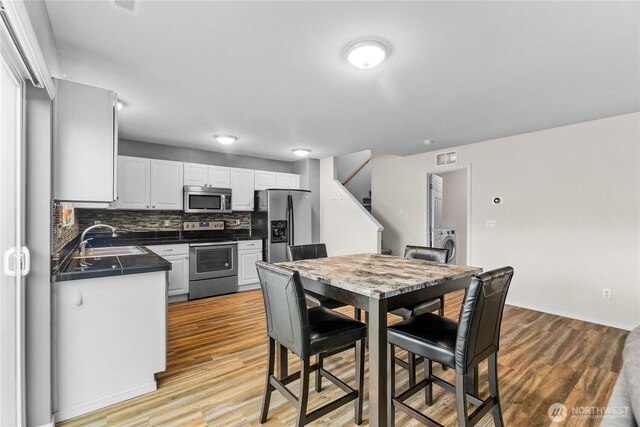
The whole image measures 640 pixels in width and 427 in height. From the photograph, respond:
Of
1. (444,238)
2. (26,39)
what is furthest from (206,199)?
(444,238)

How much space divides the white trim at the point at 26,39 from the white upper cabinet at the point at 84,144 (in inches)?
12.0

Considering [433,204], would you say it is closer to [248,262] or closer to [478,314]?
[248,262]

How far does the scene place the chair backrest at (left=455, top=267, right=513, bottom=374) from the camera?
1.40m

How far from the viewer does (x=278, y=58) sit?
84.1 inches

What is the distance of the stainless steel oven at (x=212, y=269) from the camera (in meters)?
4.33

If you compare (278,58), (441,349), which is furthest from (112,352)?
(278,58)

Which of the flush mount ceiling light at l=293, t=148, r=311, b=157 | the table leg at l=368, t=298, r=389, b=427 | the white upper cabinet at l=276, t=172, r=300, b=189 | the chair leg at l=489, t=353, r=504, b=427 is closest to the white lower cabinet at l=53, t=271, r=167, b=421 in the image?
the table leg at l=368, t=298, r=389, b=427

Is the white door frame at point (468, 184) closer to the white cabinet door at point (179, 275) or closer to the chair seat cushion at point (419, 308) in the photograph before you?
the chair seat cushion at point (419, 308)

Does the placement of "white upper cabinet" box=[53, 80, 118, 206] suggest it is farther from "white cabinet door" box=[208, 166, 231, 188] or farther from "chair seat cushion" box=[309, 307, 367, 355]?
"white cabinet door" box=[208, 166, 231, 188]

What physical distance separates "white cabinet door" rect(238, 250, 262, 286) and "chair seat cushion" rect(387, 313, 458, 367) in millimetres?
3445

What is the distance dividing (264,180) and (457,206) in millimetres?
4174

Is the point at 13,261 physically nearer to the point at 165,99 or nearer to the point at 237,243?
the point at 165,99

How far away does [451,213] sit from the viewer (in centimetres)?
658

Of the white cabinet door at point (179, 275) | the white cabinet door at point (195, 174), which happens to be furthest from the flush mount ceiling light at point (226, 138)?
the white cabinet door at point (179, 275)
